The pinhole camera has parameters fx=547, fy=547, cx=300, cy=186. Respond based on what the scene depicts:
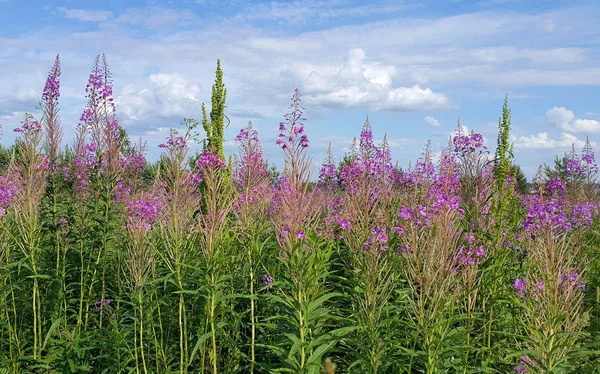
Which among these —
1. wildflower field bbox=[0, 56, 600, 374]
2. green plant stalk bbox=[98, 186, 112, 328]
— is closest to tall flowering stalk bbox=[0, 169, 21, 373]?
wildflower field bbox=[0, 56, 600, 374]

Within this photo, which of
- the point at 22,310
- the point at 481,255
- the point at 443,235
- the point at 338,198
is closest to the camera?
the point at 443,235

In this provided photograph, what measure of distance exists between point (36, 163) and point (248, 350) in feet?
12.7

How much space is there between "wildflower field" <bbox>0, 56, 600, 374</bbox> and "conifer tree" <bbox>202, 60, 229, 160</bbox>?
0.49 meters

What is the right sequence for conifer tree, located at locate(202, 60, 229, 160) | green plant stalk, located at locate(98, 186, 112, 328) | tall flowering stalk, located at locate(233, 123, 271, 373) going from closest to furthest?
tall flowering stalk, located at locate(233, 123, 271, 373)
green plant stalk, located at locate(98, 186, 112, 328)
conifer tree, located at locate(202, 60, 229, 160)

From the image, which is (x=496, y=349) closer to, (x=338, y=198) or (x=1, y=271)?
(x=338, y=198)

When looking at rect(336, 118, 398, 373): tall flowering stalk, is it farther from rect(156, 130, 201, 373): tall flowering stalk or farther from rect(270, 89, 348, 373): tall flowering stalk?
rect(156, 130, 201, 373): tall flowering stalk

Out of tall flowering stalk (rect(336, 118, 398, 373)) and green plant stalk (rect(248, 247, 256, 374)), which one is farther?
green plant stalk (rect(248, 247, 256, 374))

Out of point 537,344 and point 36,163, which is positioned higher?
point 36,163

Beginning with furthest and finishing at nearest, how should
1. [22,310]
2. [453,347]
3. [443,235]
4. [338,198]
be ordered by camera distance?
[338,198] < [22,310] < [453,347] < [443,235]

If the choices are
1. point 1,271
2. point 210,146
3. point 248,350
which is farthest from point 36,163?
point 248,350

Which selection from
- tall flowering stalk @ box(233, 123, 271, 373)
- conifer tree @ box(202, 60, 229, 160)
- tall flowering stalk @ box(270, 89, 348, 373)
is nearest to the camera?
tall flowering stalk @ box(270, 89, 348, 373)

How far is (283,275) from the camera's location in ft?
16.8

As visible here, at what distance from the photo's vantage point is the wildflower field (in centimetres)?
461

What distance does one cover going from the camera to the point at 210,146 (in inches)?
360
